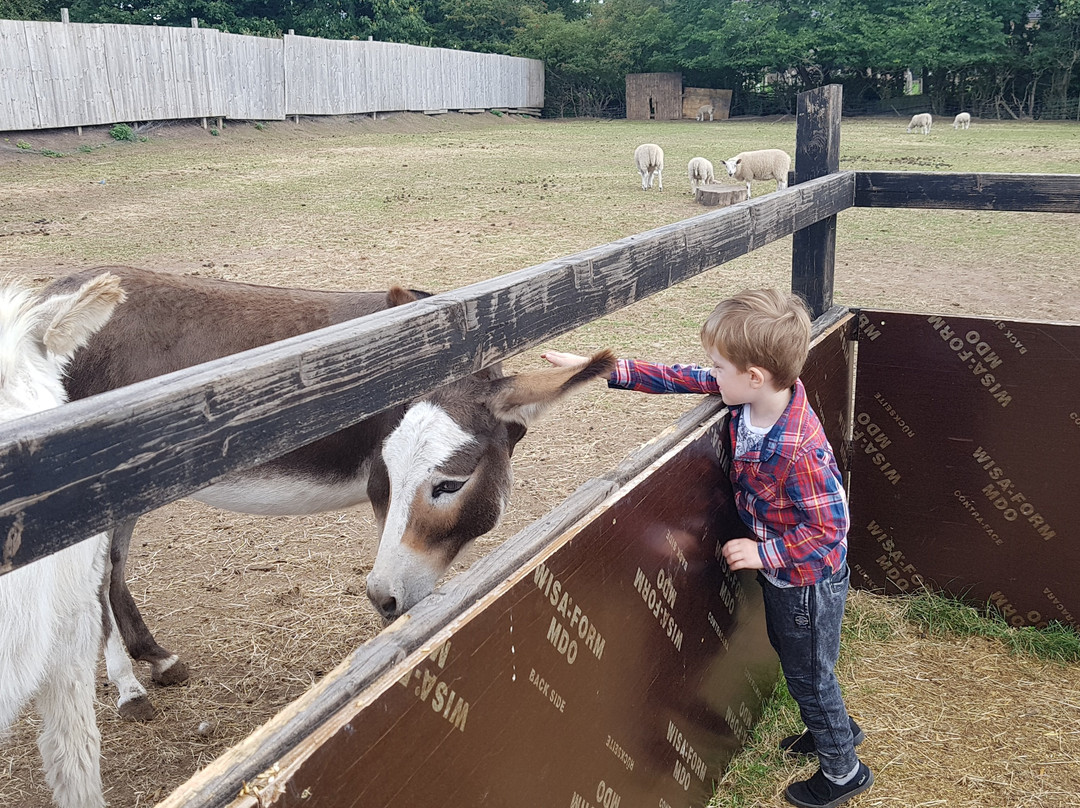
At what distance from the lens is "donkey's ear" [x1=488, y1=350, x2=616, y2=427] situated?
7.63ft

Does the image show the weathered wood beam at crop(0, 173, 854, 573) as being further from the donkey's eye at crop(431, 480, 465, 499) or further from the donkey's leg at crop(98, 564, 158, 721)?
the donkey's leg at crop(98, 564, 158, 721)

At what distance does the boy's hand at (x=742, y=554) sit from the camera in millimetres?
2592

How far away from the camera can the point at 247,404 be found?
48.5 inches

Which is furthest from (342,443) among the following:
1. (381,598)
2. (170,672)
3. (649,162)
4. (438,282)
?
(649,162)

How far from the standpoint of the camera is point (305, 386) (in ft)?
4.39

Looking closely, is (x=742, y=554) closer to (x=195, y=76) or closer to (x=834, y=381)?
(x=834, y=381)

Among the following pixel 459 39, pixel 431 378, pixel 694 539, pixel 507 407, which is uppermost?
pixel 459 39

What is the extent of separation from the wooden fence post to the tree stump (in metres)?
11.1

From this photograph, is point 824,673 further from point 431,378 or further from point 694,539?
point 431,378

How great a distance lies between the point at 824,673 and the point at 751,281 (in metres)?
7.95

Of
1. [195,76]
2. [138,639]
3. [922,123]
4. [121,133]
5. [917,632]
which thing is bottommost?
[917,632]

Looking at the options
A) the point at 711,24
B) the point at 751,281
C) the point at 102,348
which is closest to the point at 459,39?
the point at 711,24

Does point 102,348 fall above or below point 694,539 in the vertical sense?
above

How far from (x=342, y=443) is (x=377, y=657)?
6.91 feet
